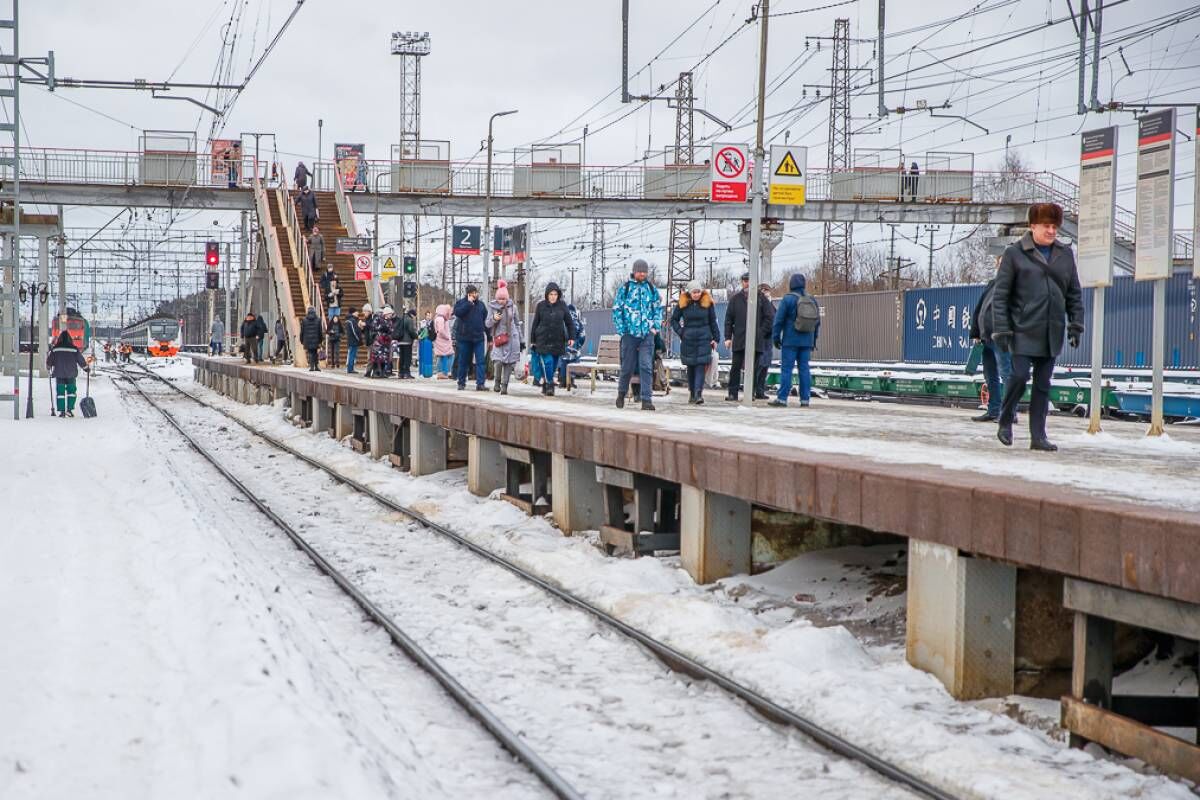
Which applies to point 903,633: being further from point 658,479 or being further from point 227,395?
point 227,395

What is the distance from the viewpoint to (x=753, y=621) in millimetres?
7711

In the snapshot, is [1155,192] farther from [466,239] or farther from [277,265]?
[277,265]

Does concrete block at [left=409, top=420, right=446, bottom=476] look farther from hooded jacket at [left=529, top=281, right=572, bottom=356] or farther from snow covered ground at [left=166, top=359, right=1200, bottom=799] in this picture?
snow covered ground at [left=166, top=359, right=1200, bottom=799]

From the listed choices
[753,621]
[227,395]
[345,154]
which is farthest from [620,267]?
[753,621]

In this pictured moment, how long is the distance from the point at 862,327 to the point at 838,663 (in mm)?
28790

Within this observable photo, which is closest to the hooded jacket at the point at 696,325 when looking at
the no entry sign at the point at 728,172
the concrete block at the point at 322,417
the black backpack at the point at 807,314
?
the black backpack at the point at 807,314

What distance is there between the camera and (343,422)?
21.4 meters

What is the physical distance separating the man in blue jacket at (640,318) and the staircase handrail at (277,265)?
20247 millimetres

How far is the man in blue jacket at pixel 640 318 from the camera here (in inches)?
544

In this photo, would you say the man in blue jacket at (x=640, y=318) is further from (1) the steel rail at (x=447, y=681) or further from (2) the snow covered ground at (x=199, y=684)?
(2) the snow covered ground at (x=199, y=684)

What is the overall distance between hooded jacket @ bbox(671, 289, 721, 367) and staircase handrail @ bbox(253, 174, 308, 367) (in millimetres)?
19270

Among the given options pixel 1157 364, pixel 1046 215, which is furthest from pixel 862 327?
pixel 1046 215

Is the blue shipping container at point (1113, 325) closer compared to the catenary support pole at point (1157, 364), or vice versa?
the catenary support pole at point (1157, 364)

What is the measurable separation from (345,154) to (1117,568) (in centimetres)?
4072
